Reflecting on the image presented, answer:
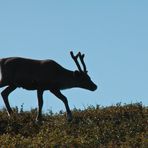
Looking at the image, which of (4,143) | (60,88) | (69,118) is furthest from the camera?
(60,88)

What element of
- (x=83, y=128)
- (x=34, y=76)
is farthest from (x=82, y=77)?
(x=83, y=128)

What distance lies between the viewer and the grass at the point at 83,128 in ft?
55.7

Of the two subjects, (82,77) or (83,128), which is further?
(82,77)

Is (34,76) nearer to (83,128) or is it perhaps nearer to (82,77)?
(82,77)

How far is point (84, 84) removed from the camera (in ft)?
73.3

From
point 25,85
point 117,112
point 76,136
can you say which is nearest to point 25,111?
point 25,85

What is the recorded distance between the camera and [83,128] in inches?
750

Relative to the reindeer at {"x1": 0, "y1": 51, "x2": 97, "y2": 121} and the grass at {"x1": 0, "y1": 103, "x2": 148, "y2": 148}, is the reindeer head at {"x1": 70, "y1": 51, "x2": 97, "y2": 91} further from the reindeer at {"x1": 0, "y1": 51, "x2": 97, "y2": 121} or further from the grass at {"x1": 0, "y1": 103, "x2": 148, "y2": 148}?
the grass at {"x1": 0, "y1": 103, "x2": 148, "y2": 148}

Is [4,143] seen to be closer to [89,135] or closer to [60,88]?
[89,135]

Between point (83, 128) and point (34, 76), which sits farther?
point (34, 76)

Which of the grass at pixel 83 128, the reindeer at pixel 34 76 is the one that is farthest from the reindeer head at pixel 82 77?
the grass at pixel 83 128

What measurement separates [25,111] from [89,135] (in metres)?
4.18

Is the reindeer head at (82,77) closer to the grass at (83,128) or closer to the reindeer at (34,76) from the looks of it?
the reindeer at (34,76)

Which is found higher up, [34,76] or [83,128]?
[34,76]
